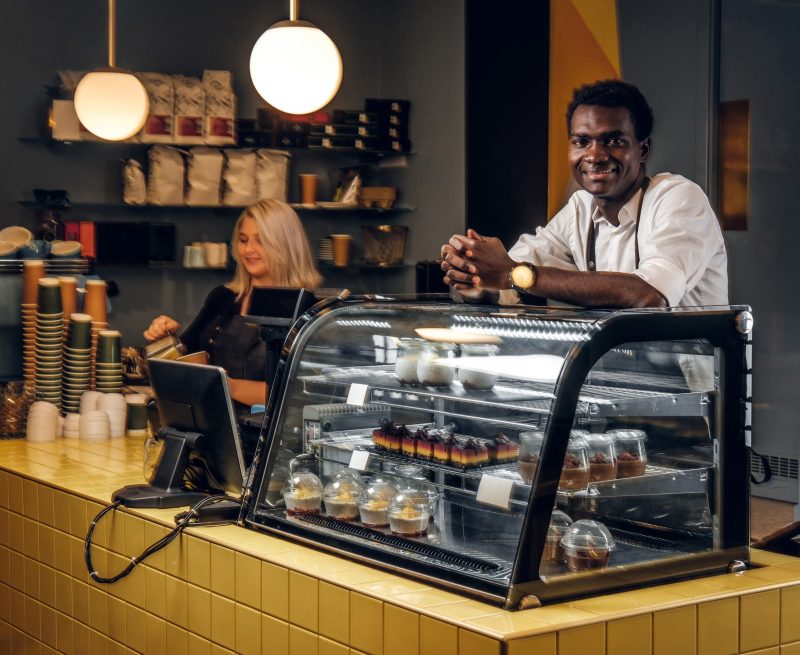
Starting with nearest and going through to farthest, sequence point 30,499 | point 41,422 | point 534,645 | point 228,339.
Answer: point 534,645, point 30,499, point 41,422, point 228,339

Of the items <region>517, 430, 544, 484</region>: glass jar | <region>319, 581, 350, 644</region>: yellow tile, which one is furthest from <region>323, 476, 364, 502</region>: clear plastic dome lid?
<region>517, 430, 544, 484</region>: glass jar

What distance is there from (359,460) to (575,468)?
0.60 m

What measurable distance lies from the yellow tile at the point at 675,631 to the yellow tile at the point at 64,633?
5.41ft

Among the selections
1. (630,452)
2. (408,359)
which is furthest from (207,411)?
(630,452)

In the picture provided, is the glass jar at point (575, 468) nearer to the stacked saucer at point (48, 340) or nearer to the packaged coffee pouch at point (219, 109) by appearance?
the stacked saucer at point (48, 340)

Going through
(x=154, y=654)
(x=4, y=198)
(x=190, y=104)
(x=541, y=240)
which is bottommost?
(x=154, y=654)

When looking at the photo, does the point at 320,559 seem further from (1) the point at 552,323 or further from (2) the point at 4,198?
(2) the point at 4,198

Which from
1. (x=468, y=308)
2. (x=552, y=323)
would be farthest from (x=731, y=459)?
(x=468, y=308)

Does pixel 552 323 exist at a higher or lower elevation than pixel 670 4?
lower

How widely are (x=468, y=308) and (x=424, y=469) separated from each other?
0.37 m

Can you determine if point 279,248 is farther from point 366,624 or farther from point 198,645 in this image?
point 366,624

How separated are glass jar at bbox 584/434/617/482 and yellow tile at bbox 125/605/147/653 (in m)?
1.16

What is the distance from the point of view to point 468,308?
239cm

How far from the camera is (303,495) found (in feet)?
8.02
